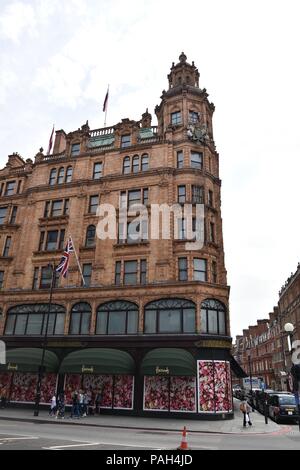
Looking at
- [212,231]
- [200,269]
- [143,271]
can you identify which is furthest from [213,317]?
[212,231]

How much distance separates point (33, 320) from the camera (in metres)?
31.8

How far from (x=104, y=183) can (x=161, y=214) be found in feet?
23.5

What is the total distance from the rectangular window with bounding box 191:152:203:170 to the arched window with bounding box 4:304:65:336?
17699 millimetres

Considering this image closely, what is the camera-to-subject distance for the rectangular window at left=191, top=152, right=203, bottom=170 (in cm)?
3391

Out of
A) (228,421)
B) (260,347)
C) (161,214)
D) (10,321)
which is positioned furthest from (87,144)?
(260,347)

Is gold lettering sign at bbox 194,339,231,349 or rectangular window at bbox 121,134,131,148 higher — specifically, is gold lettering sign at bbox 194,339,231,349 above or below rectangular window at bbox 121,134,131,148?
below

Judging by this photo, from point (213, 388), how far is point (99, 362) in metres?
8.45

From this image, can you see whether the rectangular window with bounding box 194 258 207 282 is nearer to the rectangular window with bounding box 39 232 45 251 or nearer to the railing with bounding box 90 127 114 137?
the rectangular window with bounding box 39 232 45 251

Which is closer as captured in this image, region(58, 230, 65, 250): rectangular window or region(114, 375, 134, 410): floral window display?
region(114, 375, 134, 410): floral window display

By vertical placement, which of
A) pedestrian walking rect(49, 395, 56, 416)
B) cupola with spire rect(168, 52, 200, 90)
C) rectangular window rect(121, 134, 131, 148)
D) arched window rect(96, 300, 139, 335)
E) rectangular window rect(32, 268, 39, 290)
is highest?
cupola with spire rect(168, 52, 200, 90)

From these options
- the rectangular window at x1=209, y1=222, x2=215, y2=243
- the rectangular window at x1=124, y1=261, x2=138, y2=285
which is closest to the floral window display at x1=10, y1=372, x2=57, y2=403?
the rectangular window at x1=124, y1=261, x2=138, y2=285

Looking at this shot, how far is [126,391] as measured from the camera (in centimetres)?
2719
